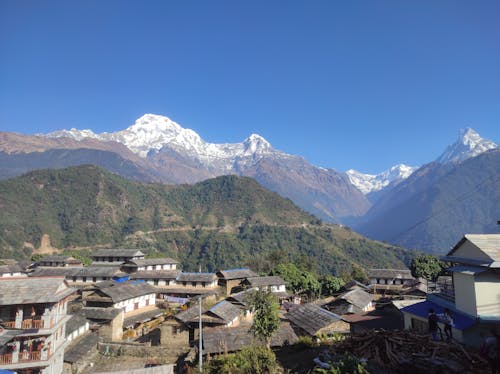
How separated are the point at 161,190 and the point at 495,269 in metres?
190

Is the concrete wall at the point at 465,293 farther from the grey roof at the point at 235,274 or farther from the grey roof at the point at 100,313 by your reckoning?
the grey roof at the point at 235,274

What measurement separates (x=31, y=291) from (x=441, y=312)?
92.4 ft

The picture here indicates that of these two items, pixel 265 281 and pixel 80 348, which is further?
pixel 265 281


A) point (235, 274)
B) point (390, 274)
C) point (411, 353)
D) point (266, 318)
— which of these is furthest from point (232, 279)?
point (411, 353)

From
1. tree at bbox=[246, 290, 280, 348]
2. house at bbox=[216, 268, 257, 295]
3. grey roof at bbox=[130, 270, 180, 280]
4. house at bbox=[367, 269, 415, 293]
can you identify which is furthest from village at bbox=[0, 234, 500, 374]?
house at bbox=[367, 269, 415, 293]

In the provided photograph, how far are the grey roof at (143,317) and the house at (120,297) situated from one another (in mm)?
1285

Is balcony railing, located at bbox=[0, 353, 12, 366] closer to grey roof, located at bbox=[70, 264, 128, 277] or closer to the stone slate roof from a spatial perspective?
the stone slate roof

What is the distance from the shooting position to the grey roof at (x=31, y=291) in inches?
945

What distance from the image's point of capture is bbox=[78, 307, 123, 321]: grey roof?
3681 centimetres

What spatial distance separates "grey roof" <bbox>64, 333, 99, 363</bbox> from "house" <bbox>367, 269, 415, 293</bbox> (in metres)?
52.1

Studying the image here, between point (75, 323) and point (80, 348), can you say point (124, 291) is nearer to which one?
point (75, 323)

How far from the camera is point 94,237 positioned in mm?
133500

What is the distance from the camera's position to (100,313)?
37.8 meters

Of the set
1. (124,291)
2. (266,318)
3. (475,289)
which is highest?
(475,289)
